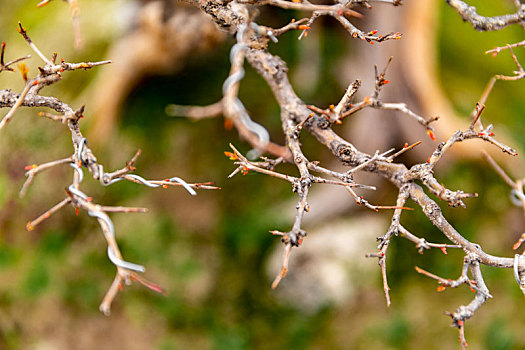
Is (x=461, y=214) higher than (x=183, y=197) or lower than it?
higher

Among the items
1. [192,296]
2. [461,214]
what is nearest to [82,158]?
[192,296]

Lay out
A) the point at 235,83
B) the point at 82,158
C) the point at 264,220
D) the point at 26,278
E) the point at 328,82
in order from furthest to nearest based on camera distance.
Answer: the point at 328,82, the point at 264,220, the point at 26,278, the point at 235,83, the point at 82,158

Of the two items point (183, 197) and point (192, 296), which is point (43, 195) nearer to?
point (183, 197)

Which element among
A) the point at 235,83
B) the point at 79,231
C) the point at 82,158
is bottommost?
the point at 79,231

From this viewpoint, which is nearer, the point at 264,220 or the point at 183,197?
the point at 264,220

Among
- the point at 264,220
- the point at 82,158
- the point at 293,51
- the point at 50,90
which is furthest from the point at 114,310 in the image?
the point at 293,51

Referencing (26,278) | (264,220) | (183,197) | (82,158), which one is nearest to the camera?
(82,158)

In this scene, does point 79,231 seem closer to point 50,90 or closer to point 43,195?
point 43,195
